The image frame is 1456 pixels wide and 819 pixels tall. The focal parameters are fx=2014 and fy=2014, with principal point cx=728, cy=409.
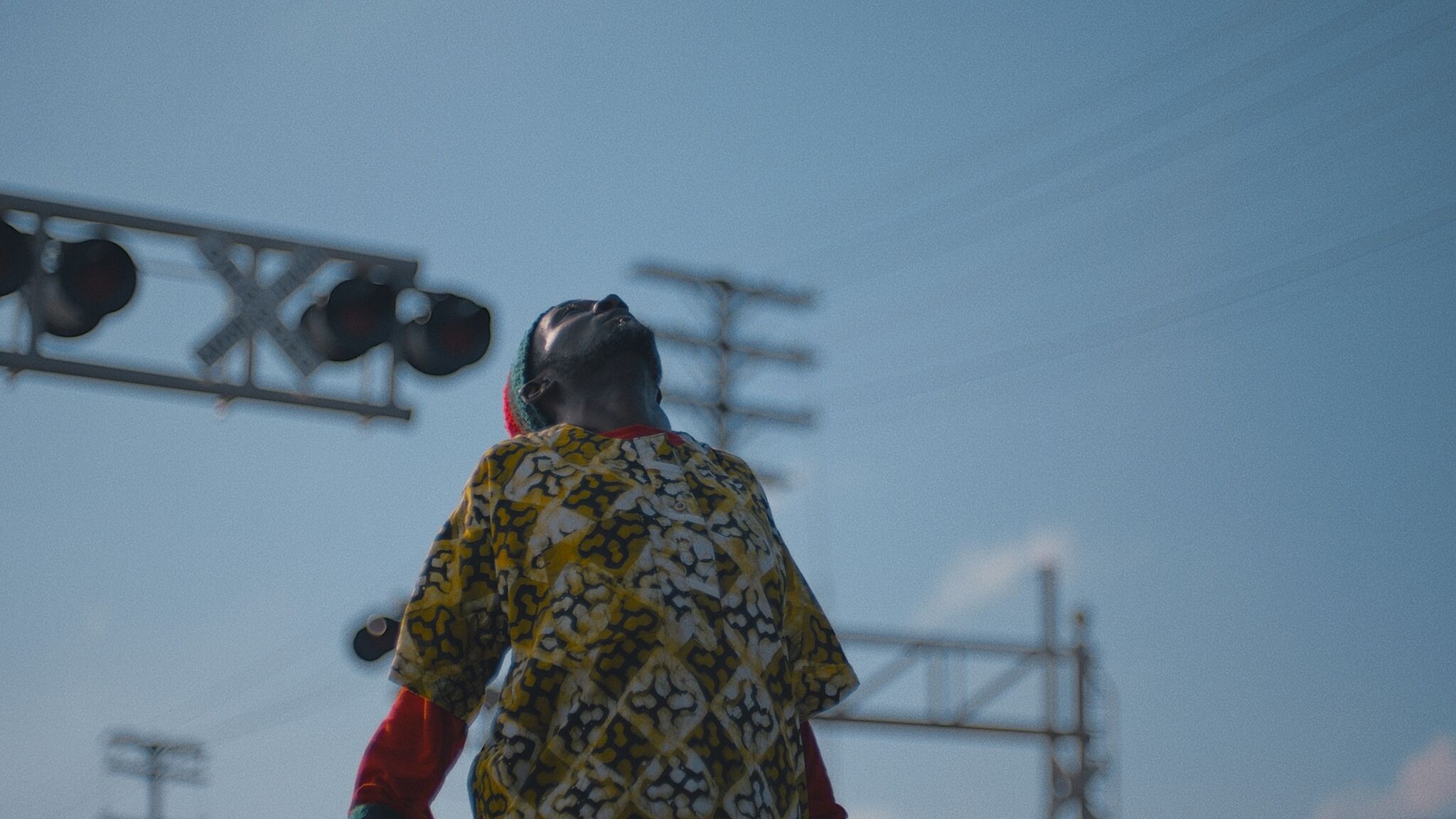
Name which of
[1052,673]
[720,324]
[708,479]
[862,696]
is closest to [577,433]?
[708,479]

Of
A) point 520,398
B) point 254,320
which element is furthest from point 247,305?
point 520,398

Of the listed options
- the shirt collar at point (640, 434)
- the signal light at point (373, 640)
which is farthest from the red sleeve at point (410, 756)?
the signal light at point (373, 640)

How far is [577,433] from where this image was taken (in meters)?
3.32

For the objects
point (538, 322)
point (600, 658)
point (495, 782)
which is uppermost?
point (538, 322)

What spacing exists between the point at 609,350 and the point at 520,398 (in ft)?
0.74

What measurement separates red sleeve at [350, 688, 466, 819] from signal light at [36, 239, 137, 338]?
5691mm

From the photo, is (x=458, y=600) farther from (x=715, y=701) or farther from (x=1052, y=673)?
(x=1052, y=673)

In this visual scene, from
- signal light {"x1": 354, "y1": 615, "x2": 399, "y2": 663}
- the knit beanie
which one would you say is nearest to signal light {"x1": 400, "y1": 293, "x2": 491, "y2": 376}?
signal light {"x1": 354, "y1": 615, "x2": 399, "y2": 663}

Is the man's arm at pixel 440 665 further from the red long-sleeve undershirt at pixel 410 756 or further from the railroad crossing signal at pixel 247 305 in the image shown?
the railroad crossing signal at pixel 247 305

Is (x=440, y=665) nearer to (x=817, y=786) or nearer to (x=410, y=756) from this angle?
(x=410, y=756)

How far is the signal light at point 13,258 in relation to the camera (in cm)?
829

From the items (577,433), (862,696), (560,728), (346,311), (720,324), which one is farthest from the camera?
(720,324)

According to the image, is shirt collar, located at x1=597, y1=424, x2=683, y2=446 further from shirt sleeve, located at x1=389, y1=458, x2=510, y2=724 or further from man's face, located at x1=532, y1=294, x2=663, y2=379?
shirt sleeve, located at x1=389, y1=458, x2=510, y2=724

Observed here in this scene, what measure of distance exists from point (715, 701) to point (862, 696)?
15.0 meters
